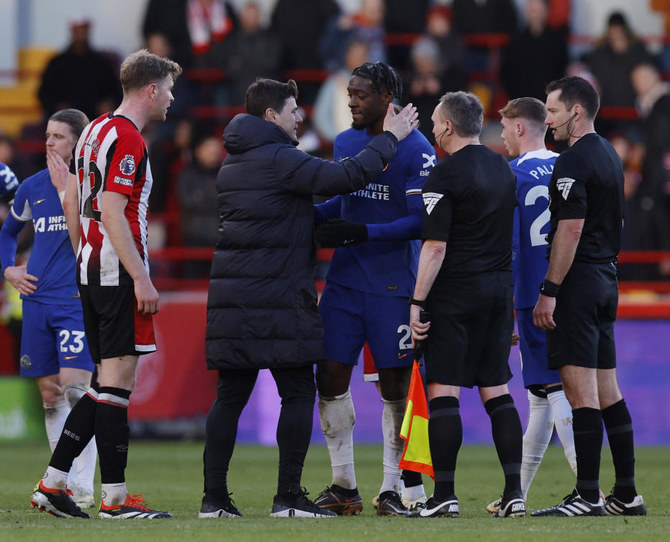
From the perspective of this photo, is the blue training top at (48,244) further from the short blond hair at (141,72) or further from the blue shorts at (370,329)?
the blue shorts at (370,329)

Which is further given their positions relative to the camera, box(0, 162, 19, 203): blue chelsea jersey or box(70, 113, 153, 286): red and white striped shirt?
box(0, 162, 19, 203): blue chelsea jersey

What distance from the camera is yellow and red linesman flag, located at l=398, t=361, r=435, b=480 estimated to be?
22.2 ft

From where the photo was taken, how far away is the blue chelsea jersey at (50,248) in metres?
8.05

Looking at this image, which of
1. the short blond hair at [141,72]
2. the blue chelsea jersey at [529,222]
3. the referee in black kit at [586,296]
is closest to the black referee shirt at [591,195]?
the referee in black kit at [586,296]

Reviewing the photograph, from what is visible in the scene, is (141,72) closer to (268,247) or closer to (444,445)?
(268,247)

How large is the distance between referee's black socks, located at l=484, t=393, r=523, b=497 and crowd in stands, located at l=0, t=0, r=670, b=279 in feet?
27.5

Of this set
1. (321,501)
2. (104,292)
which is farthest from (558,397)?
(104,292)

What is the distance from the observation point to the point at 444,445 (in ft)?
21.7

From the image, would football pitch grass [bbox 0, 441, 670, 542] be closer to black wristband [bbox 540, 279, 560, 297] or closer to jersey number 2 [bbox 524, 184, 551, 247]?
black wristband [bbox 540, 279, 560, 297]

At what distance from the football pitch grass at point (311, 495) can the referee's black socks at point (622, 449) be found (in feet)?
0.65

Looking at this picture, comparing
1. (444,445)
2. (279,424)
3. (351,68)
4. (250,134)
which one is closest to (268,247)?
(250,134)

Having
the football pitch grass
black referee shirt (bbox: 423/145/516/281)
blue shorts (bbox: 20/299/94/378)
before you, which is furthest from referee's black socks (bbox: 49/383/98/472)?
black referee shirt (bbox: 423/145/516/281)

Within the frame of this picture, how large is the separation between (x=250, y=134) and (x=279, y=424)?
1.55 m

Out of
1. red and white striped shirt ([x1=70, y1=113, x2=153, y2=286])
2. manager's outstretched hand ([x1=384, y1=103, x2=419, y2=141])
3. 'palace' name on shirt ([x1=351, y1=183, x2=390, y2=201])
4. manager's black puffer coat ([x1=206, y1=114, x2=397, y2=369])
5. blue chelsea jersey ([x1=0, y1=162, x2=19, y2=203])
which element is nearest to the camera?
red and white striped shirt ([x1=70, y1=113, x2=153, y2=286])
